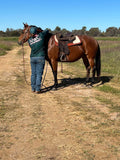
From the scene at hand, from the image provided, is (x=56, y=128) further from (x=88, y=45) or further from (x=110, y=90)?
(x=88, y=45)

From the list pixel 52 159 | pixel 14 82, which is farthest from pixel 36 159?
pixel 14 82

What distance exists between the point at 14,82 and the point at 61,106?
3394 millimetres

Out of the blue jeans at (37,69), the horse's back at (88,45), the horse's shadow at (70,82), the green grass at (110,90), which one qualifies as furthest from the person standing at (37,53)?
the green grass at (110,90)

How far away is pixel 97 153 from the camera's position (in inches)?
123

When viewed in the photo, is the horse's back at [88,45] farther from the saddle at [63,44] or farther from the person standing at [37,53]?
the person standing at [37,53]

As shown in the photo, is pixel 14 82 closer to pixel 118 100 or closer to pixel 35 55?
pixel 35 55

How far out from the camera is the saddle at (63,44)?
7.32 m

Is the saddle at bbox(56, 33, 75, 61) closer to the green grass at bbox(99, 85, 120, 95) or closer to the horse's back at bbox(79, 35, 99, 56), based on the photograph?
the horse's back at bbox(79, 35, 99, 56)

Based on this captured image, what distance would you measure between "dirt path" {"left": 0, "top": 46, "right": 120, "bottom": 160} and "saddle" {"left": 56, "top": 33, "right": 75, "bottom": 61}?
68.9 inches

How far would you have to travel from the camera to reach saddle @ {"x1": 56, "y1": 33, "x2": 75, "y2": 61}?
24.0 feet

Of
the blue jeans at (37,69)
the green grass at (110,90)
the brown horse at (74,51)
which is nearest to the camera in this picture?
the blue jeans at (37,69)

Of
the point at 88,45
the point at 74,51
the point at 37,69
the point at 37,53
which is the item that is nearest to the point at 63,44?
the point at 74,51

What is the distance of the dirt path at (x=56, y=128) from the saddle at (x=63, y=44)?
1.75 meters

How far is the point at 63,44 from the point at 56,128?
160 inches
